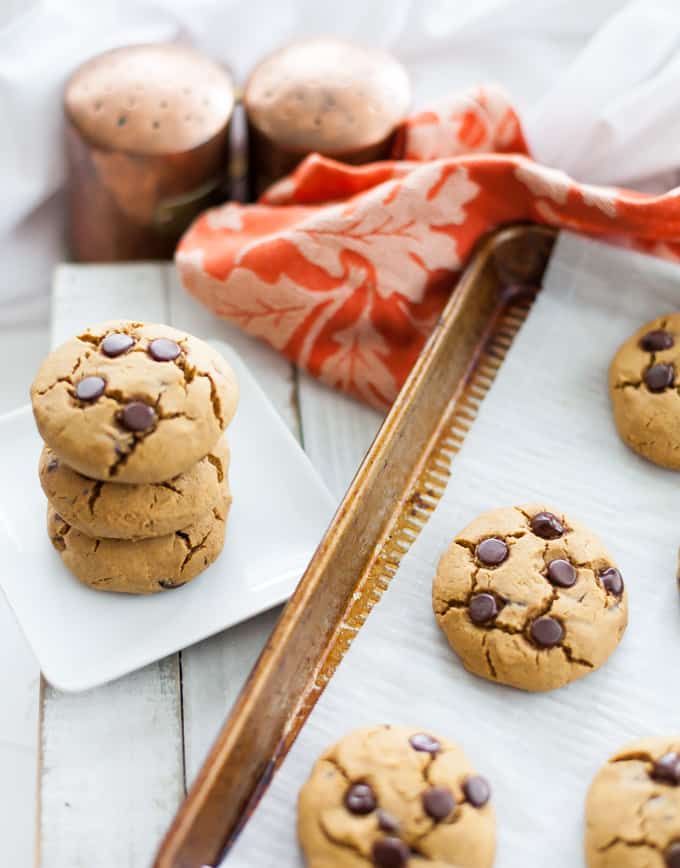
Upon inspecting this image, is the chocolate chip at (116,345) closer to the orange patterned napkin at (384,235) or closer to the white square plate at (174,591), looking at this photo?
the white square plate at (174,591)

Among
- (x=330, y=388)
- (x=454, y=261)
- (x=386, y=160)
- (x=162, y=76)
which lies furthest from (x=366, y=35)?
(x=330, y=388)

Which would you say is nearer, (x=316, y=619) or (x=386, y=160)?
(x=316, y=619)

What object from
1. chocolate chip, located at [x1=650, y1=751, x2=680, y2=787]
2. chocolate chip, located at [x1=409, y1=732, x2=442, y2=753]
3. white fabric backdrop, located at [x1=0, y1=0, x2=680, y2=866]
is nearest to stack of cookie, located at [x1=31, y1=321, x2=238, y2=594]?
chocolate chip, located at [x1=409, y1=732, x2=442, y2=753]

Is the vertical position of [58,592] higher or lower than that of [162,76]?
lower

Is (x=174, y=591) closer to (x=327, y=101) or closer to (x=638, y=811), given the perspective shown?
(x=638, y=811)

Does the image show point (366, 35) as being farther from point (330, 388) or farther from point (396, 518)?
point (396, 518)
